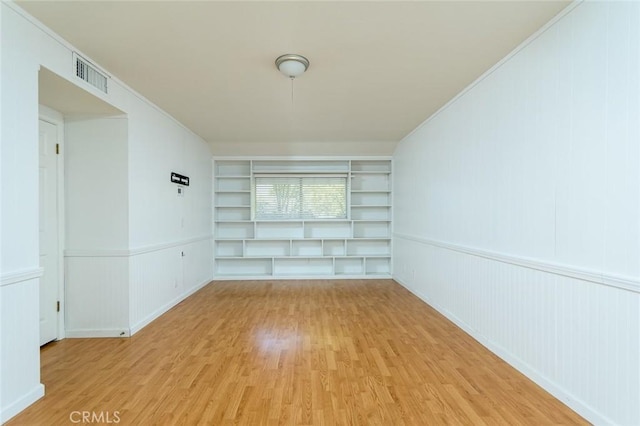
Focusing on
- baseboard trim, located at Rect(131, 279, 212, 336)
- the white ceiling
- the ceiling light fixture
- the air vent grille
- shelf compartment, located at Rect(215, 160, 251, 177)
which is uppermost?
the white ceiling

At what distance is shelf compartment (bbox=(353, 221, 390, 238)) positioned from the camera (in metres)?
6.22

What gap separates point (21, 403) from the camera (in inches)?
76.0

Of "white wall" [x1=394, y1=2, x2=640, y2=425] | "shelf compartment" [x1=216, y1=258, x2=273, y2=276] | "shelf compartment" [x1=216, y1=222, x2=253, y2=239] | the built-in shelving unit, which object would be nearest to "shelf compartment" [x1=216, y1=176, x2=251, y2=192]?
the built-in shelving unit

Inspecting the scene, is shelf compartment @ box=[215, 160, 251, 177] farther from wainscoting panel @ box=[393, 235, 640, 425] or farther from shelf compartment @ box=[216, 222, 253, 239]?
wainscoting panel @ box=[393, 235, 640, 425]

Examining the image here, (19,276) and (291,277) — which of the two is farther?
(291,277)

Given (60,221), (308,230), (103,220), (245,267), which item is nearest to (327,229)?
(308,230)

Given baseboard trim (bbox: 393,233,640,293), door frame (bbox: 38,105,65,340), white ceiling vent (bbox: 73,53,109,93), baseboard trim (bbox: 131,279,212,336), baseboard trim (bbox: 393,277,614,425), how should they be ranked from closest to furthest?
baseboard trim (bbox: 393,233,640,293), baseboard trim (bbox: 393,277,614,425), white ceiling vent (bbox: 73,53,109,93), door frame (bbox: 38,105,65,340), baseboard trim (bbox: 131,279,212,336)

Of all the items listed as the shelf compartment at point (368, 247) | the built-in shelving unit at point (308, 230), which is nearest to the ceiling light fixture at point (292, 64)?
the built-in shelving unit at point (308, 230)

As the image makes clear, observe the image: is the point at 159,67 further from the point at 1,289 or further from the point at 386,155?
the point at 386,155

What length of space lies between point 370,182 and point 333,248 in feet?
4.92

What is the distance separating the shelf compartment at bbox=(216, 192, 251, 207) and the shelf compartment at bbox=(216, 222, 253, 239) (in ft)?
1.28

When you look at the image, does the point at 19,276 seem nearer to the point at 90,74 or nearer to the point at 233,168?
the point at 90,74

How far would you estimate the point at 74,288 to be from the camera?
10.2 feet

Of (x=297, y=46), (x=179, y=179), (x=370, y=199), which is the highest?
(x=297, y=46)
